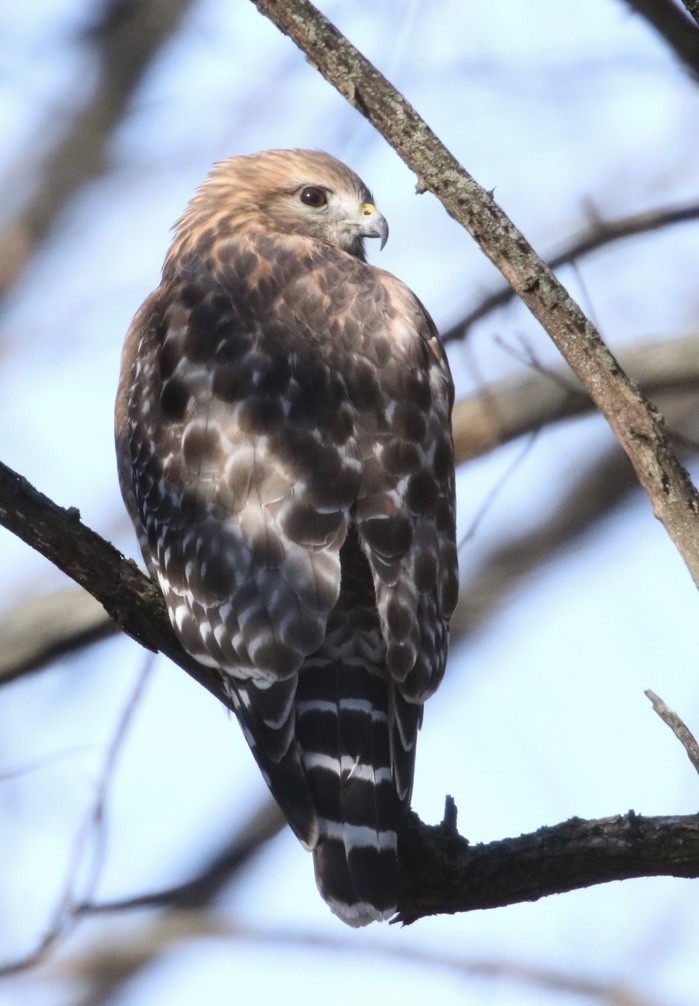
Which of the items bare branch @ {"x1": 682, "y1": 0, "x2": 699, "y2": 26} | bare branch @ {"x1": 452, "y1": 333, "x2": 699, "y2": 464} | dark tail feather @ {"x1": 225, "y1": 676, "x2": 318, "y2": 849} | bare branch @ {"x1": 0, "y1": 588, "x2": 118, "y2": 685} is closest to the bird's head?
bare branch @ {"x1": 452, "y1": 333, "x2": 699, "y2": 464}

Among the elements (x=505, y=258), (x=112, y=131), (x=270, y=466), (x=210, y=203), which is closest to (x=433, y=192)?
(x=505, y=258)

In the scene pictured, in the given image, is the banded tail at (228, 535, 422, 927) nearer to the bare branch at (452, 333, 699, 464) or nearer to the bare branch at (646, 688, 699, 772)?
the bare branch at (646, 688, 699, 772)

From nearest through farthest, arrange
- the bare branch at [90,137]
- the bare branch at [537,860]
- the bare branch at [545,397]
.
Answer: the bare branch at [537,860], the bare branch at [545,397], the bare branch at [90,137]

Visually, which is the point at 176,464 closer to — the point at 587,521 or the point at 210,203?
the point at 210,203

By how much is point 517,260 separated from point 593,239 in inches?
92.4

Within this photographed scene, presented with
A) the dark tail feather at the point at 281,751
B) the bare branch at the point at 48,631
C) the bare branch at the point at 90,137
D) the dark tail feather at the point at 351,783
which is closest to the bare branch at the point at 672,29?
the dark tail feather at the point at 351,783

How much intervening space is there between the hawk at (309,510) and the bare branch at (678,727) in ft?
2.58

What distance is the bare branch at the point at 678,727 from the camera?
3219mm

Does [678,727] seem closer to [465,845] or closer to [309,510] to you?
[465,845]

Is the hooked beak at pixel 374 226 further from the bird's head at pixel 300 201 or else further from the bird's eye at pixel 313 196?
the bird's eye at pixel 313 196

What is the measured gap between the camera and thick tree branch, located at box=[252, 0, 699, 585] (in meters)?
3.26

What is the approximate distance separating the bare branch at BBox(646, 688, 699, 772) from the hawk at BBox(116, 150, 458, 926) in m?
0.79

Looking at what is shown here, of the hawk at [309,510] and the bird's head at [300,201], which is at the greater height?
the bird's head at [300,201]

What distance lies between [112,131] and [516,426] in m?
2.59
